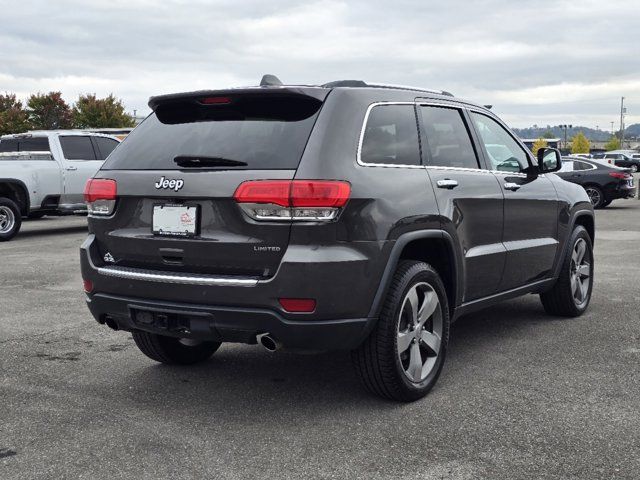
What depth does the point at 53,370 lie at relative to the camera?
518 cm

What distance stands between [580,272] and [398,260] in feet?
10.3

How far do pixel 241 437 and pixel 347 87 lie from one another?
1.94 meters

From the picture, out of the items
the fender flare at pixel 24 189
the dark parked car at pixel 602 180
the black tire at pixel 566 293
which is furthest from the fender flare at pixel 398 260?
the dark parked car at pixel 602 180

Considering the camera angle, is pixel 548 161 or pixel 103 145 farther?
pixel 103 145

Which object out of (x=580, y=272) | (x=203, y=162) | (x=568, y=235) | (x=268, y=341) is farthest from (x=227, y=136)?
→ (x=580, y=272)

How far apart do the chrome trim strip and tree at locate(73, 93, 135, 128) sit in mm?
57355

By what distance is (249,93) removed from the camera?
13.9 feet

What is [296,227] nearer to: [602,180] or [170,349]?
[170,349]

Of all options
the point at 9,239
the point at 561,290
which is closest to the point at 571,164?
the point at 9,239

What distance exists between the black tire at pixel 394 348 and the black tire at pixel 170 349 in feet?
4.68

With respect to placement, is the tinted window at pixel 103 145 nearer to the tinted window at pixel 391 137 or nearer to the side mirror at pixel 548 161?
the side mirror at pixel 548 161

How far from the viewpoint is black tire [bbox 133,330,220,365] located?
16.7 ft

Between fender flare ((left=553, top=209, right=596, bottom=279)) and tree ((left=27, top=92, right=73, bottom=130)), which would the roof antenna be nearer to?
fender flare ((left=553, top=209, right=596, bottom=279))

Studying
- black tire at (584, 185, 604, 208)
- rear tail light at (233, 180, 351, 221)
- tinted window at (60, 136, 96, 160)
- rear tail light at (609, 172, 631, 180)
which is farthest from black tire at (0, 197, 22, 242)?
rear tail light at (609, 172, 631, 180)
